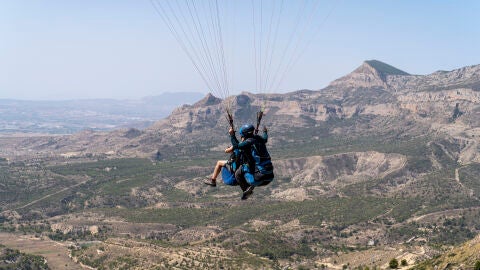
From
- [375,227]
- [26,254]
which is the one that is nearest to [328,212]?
[375,227]

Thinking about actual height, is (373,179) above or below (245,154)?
below

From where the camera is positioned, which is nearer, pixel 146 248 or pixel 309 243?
pixel 146 248

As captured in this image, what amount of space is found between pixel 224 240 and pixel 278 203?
169 ft

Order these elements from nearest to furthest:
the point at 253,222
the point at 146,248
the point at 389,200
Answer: the point at 146,248 < the point at 253,222 < the point at 389,200

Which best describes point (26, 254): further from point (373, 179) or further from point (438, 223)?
point (373, 179)

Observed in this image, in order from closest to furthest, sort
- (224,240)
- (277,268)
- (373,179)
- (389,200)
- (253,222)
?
(277,268)
(224,240)
(253,222)
(389,200)
(373,179)

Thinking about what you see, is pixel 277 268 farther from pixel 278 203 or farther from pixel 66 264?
pixel 278 203

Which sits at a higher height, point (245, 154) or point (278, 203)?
point (245, 154)

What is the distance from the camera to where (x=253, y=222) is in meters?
147

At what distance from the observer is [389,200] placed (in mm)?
A: 167375

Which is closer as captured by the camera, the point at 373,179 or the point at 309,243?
the point at 309,243

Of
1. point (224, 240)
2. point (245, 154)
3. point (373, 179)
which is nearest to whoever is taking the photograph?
point (245, 154)

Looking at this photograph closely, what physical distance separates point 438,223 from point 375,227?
1807 cm

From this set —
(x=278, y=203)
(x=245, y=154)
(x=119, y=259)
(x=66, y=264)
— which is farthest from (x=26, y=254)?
→ (x=245, y=154)
